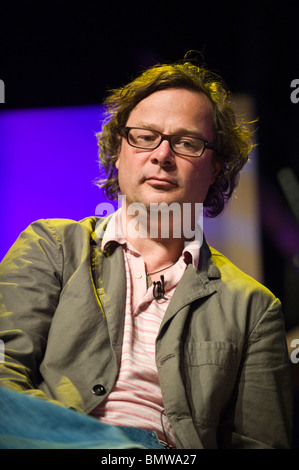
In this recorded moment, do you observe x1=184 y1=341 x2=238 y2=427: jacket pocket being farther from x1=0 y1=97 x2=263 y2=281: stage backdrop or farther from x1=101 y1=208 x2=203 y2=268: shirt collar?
x1=0 y1=97 x2=263 y2=281: stage backdrop

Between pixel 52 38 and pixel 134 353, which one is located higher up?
pixel 52 38

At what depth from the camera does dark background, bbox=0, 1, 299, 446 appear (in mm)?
2115

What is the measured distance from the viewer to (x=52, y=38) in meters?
2.13

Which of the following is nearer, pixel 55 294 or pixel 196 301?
pixel 55 294

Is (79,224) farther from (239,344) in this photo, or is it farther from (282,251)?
(282,251)

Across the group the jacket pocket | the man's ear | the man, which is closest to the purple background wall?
the man

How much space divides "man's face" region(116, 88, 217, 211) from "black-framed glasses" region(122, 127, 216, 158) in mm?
15

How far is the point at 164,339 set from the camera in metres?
1.48

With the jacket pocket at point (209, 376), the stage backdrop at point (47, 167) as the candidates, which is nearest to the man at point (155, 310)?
the jacket pocket at point (209, 376)

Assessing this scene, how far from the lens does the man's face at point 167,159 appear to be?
1.68 metres

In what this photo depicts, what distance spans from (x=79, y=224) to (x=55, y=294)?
0.29 m

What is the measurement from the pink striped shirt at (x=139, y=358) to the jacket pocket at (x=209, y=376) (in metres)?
0.10

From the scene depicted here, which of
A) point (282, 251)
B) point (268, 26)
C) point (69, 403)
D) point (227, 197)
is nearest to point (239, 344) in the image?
point (69, 403)

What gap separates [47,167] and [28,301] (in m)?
0.90
